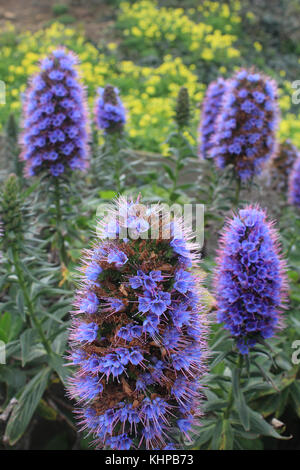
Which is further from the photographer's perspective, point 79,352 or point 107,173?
point 107,173

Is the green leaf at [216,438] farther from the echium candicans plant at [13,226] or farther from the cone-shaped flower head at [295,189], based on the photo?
the cone-shaped flower head at [295,189]

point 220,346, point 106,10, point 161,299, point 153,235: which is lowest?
point 220,346

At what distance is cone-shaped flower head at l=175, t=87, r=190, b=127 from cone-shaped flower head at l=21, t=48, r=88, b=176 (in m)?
0.89

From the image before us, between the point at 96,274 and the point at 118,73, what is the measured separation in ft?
31.3

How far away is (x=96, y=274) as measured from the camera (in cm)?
175

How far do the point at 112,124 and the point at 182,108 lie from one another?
612 mm

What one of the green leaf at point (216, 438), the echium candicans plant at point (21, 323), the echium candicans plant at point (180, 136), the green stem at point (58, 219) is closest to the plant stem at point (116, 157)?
the echium candicans plant at point (180, 136)

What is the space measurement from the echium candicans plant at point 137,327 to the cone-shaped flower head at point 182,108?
2.26 metres

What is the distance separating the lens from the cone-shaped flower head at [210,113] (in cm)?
425

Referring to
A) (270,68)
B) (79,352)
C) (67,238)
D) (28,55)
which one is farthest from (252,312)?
(270,68)

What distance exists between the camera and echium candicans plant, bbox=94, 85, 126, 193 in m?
3.85

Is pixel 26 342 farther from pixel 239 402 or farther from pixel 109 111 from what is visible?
pixel 109 111

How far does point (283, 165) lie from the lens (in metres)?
4.75

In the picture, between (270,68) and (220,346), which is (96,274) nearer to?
(220,346)
